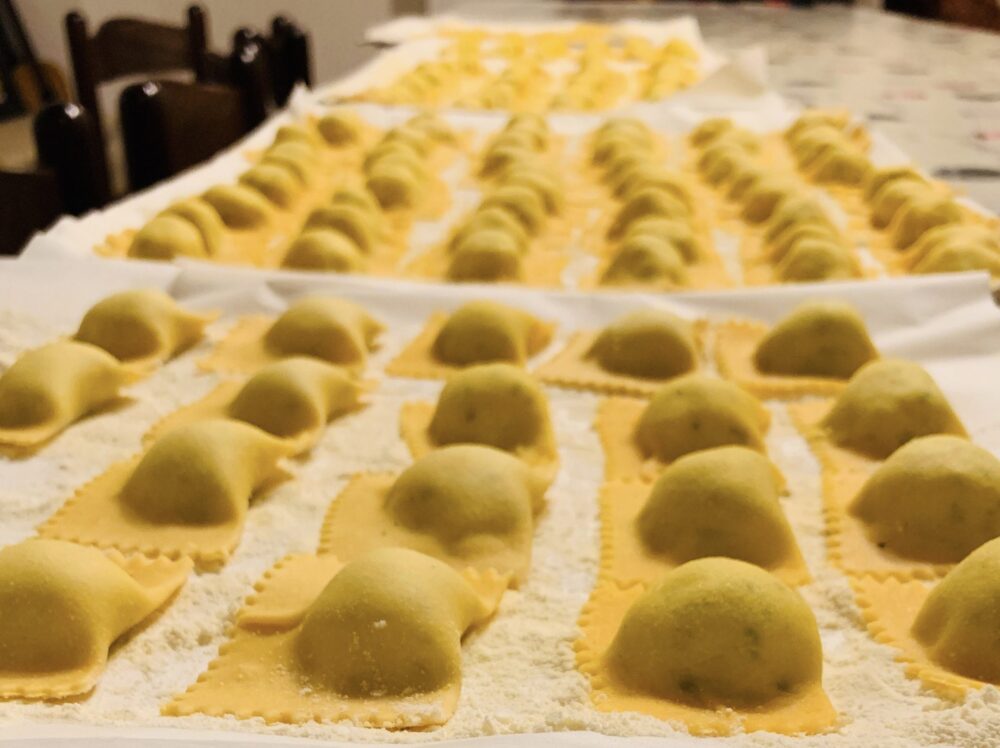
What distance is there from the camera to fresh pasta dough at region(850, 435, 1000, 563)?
1.22 m

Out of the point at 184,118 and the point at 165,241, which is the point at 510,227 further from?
the point at 184,118

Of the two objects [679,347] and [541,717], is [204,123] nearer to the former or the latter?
[679,347]

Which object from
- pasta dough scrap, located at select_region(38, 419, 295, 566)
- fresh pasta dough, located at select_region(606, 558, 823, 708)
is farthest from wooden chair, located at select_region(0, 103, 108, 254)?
fresh pasta dough, located at select_region(606, 558, 823, 708)

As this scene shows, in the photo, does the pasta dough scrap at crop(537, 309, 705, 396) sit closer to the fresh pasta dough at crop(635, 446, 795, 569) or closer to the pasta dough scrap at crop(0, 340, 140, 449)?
the fresh pasta dough at crop(635, 446, 795, 569)

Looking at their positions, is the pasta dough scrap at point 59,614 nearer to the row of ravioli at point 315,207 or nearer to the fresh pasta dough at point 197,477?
the fresh pasta dough at point 197,477

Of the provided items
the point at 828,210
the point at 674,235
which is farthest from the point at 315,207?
the point at 828,210

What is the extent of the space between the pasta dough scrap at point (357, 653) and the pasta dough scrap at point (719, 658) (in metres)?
0.15

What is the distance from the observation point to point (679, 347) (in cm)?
174

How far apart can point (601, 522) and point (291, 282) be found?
942 mm

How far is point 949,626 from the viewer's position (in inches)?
39.4

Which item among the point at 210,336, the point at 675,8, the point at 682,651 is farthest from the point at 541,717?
the point at 675,8

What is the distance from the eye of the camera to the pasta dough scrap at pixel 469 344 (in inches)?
69.9

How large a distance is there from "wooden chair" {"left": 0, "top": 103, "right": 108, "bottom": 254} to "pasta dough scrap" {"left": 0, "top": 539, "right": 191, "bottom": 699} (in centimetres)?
139

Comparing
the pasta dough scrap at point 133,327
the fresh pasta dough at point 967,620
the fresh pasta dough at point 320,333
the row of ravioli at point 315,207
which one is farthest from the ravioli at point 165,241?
the fresh pasta dough at point 967,620
